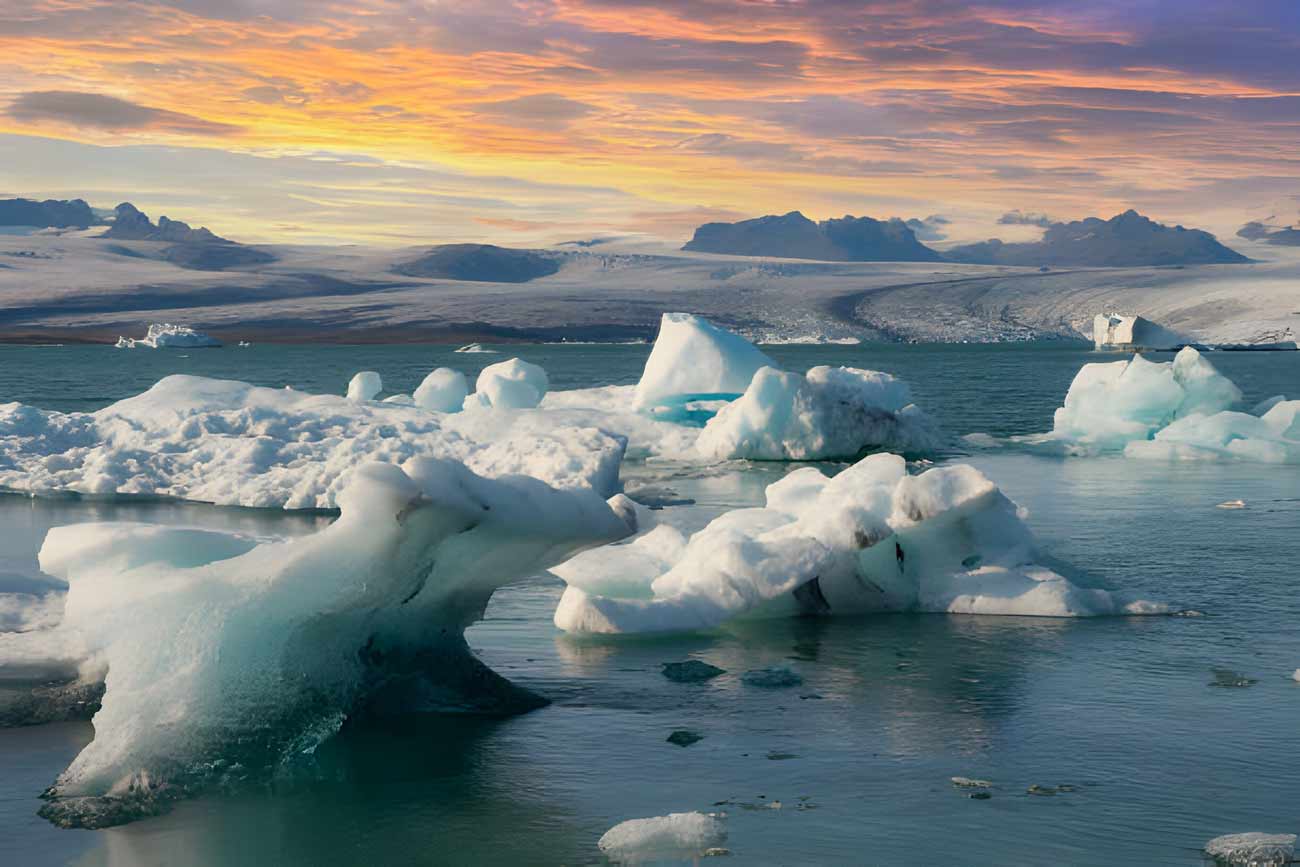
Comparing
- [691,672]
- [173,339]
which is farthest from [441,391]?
[173,339]

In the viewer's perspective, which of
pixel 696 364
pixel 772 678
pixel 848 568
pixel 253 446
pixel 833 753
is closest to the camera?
pixel 833 753

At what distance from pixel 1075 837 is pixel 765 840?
1.16 metres

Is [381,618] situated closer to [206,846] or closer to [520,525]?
[520,525]

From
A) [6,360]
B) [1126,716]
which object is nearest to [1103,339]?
[6,360]

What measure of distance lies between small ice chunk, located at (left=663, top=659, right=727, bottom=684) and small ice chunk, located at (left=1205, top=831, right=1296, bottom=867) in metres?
3.06

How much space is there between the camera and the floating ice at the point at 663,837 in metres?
5.10

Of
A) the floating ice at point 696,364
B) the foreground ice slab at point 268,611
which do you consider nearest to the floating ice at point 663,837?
the foreground ice slab at point 268,611

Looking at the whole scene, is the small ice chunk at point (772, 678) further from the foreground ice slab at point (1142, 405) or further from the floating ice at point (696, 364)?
the floating ice at point (696, 364)

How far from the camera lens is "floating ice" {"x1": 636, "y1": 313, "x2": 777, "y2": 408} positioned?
81.8 feet

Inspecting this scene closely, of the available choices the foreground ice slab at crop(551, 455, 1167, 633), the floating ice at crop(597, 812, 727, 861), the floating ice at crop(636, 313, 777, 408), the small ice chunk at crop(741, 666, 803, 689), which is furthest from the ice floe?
the floating ice at crop(597, 812, 727, 861)

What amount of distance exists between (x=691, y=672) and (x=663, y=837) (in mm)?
2636

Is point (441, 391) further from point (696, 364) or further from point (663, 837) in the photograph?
point (663, 837)

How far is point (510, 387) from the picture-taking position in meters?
25.3

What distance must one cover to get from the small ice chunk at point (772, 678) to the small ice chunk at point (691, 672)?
0.60ft
